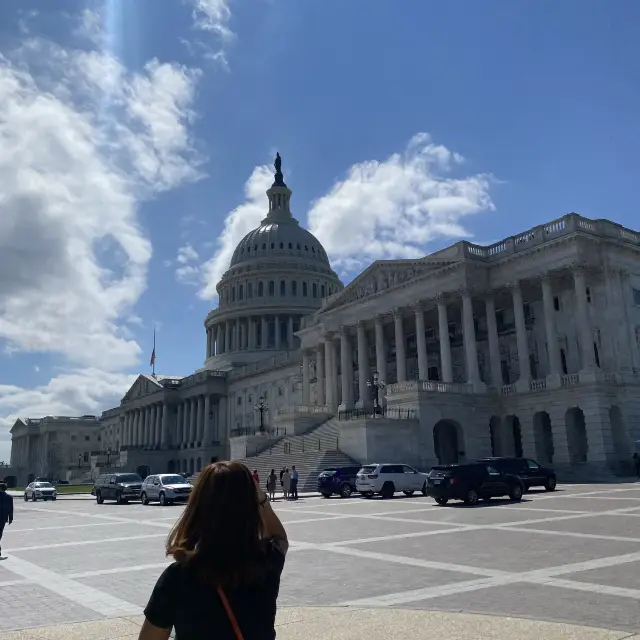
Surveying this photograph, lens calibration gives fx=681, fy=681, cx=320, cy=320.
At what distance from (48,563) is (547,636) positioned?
37.9 ft

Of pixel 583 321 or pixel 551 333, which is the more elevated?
pixel 583 321

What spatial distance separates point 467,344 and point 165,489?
28120 millimetres

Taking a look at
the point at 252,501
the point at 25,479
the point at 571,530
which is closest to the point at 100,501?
the point at 571,530

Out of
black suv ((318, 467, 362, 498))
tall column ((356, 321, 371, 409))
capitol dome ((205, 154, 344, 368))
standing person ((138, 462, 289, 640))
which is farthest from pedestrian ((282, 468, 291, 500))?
capitol dome ((205, 154, 344, 368))

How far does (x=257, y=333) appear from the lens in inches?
4732

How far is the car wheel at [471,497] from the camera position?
29.0 meters

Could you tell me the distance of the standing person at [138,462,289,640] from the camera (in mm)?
3416

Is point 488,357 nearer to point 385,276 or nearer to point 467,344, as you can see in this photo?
point 467,344

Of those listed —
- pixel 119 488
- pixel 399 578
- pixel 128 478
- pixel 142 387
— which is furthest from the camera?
pixel 142 387

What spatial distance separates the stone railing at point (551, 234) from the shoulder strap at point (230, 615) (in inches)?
2007

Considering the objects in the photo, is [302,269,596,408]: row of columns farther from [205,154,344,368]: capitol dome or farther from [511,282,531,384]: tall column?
[205,154,344,368]: capitol dome

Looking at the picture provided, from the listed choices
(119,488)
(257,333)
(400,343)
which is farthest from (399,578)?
(257,333)

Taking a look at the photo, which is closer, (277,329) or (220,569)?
(220,569)

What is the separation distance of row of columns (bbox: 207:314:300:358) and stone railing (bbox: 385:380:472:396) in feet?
211
